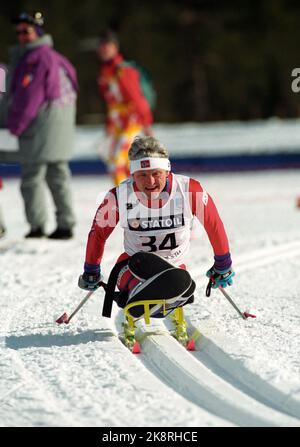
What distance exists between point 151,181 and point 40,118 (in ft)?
9.44

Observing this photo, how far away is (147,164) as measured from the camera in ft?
12.8

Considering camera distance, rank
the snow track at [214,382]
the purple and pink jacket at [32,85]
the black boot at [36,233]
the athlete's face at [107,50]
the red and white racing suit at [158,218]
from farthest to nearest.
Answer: the athlete's face at [107,50]
the black boot at [36,233]
the purple and pink jacket at [32,85]
the red and white racing suit at [158,218]
the snow track at [214,382]

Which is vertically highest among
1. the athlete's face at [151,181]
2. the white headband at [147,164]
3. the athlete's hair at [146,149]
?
the athlete's hair at [146,149]

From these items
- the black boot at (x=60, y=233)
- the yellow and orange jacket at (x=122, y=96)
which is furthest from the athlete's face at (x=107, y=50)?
the black boot at (x=60, y=233)

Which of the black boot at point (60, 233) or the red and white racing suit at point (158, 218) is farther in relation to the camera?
the black boot at point (60, 233)

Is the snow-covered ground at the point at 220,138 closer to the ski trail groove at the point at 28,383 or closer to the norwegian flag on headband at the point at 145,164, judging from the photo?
the norwegian flag on headband at the point at 145,164

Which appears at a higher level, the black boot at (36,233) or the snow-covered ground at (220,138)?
the black boot at (36,233)

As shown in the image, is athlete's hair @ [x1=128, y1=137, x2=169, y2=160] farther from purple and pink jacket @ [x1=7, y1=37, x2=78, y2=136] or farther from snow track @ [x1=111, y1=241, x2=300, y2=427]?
purple and pink jacket @ [x1=7, y1=37, x2=78, y2=136]

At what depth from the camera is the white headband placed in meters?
3.90

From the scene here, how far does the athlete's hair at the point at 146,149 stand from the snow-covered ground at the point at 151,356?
2.70 feet

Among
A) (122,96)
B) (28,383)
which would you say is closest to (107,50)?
(122,96)

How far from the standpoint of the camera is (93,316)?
4.46 m

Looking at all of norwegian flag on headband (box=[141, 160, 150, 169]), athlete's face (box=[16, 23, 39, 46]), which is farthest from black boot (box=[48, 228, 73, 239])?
norwegian flag on headband (box=[141, 160, 150, 169])

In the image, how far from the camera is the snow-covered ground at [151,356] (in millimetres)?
3025
